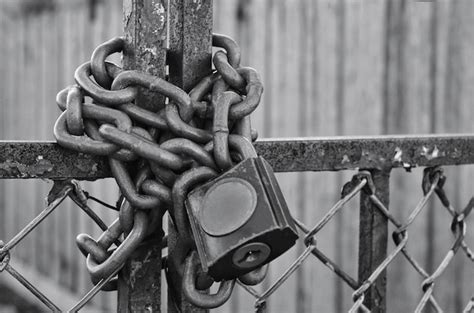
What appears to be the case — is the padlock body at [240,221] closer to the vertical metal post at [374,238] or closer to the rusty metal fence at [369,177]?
the rusty metal fence at [369,177]

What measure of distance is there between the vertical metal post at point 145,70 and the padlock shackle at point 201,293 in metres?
0.08

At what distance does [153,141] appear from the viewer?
73 centimetres

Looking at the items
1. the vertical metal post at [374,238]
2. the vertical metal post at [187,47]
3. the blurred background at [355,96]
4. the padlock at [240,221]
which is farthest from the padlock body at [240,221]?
the blurred background at [355,96]

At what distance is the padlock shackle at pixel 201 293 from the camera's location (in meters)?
A: 0.70

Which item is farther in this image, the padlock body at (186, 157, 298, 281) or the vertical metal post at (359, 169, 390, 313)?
the vertical metal post at (359, 169, 390, 313)

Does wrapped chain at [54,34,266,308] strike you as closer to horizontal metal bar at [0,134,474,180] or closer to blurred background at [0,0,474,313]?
horizontal metal bar at [0,134,474,180]

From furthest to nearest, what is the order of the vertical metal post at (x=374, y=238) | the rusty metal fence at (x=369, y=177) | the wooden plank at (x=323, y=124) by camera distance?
1. the wooden plank at (x=323, y=124)
2. the vertical metal post at (x=374, y=238)
3. the rusty metal fence at (x=369, y=177)

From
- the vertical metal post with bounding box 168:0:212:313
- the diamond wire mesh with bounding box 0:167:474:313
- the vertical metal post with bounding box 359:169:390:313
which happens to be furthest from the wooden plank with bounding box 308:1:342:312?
the vertical metal post with bounding box 168:0:212:313

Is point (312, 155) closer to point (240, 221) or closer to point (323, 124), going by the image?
point (240, 221)

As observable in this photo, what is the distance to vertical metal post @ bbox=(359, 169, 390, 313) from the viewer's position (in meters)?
1.01

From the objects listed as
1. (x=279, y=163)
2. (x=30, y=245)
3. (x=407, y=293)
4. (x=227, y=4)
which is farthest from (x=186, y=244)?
(x=30, y=245)

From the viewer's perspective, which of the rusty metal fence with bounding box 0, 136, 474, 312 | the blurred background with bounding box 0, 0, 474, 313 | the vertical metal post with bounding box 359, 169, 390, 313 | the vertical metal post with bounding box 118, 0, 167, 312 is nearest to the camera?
the vertical metal post with bounding box 118, 0, 167, 312

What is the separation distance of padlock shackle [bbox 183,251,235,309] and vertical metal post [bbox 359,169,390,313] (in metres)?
0.36

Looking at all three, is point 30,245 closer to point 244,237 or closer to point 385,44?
point 385,44
